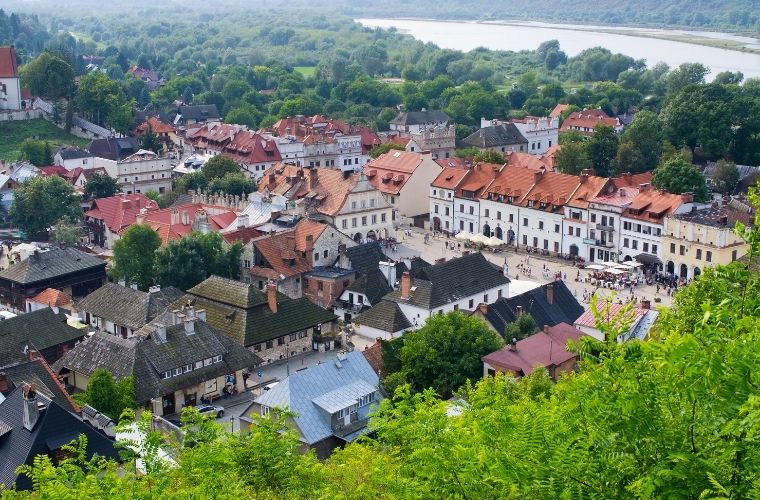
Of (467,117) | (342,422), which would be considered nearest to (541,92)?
(467,117)

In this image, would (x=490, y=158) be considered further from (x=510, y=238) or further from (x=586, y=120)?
(x=586, y=120)

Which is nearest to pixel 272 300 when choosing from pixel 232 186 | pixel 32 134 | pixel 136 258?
pixel 136 258

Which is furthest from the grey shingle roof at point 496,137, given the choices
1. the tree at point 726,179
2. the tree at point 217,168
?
the tree at point 217,168

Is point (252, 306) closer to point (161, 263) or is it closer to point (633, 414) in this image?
point (161, 263)

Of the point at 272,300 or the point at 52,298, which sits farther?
the point at 52,298

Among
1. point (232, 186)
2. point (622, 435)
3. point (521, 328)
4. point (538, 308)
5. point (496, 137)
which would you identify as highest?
point (622, 435)

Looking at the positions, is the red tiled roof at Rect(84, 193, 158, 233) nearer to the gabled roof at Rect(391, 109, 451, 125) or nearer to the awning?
the awning

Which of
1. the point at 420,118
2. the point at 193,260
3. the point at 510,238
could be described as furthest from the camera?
the point at 420,118

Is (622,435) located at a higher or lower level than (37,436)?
higher
